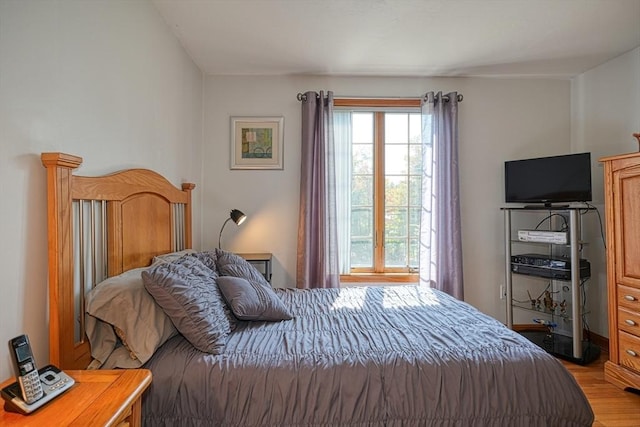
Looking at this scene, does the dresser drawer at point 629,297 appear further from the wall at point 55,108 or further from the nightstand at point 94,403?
the wall at point 55,108

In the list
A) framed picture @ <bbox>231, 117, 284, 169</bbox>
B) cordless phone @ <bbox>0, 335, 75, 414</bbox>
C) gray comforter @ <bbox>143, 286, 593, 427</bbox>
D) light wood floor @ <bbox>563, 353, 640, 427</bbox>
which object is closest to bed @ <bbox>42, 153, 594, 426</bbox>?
gray comforter @ <bbox>143, 286, 593, 427</bbox>

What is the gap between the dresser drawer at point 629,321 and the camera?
7.67 ft

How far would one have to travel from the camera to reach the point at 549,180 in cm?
303

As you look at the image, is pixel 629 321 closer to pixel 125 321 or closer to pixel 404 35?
pixel 404 35

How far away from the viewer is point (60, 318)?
127 centimetres

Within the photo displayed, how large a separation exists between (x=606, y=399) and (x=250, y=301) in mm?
2551

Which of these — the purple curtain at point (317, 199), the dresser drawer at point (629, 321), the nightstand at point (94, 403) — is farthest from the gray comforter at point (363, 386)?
the purple curtain at point (317, 199)

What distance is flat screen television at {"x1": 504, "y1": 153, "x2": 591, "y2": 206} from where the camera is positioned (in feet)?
9.34

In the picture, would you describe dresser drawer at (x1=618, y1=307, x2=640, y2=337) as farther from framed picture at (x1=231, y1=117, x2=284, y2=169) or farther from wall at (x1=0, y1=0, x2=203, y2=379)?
wall at (x1=0, y1=0, x2=203, y2=379)

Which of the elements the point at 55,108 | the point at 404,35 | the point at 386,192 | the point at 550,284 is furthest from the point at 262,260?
the point at 550,284

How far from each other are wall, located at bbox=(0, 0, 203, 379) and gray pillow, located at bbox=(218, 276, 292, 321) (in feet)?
2.52

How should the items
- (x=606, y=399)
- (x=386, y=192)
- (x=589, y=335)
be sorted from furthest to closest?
(x=386, y=192) < (x=589, y=335) < (x=606, y=399)

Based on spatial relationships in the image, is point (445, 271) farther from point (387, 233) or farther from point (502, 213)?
point (502, 213)

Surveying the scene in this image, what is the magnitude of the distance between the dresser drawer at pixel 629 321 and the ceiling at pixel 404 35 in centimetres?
215
